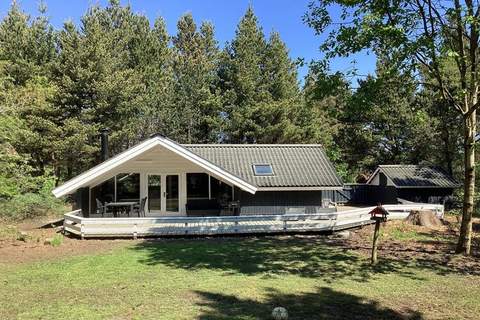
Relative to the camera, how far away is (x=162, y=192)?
788 inches

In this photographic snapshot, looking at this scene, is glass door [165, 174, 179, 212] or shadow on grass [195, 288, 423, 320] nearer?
shadow on grass [195, 288, 423, 320]

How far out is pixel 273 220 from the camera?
1633 centimetres

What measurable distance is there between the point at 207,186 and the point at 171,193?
164cm

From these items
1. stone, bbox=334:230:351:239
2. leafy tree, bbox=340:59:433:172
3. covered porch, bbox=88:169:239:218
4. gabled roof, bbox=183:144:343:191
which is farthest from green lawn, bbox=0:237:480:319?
leafy tree, bbox=340:59:433:172

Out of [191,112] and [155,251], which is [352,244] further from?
[191,112]

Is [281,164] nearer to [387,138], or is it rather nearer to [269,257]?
[269,257]

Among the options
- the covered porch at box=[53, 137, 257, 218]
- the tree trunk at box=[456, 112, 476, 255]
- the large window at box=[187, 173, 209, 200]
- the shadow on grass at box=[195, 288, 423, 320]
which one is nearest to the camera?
the shadow on grass at box=[195, 288, 423, 320]

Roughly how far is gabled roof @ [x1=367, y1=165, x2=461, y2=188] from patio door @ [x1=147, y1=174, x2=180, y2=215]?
15.7 m

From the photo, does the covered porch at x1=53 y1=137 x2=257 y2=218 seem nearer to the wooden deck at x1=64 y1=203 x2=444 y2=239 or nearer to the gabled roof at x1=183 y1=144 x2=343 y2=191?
the gabled roof at x1=183 y1=144 x2=343 y2=191

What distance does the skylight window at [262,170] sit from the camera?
1994cm

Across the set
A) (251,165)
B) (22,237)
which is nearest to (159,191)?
(251,165)

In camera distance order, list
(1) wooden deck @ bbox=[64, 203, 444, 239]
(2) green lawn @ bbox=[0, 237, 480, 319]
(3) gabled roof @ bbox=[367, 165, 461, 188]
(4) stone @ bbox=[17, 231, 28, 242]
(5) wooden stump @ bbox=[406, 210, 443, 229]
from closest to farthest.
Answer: (2) green lawn @ bbox=[0, 237, 480, 319]
(4) stone @ bbox=[17, 231, 28, 242]
(1) wooden deck @ bbox=[64, 203, 444, 239]
(5) wooden stump @ bbox=[406, 210, 443, 229]
(3) gabled roof @ bbox=[367, 165, 461, 188]

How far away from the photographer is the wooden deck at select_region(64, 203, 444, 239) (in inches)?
615

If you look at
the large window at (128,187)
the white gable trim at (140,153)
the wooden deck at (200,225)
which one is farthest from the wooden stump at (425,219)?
the large window at (128,187)
